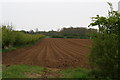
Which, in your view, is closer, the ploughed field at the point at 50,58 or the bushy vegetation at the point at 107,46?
the bushy vegetation at the point at 107,46

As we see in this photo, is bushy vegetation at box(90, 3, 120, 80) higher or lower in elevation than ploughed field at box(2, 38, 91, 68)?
higher

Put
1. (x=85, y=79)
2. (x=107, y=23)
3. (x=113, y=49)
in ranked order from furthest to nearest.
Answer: (x=85, y=79)
(x=107, y=23)
(x=113, y=49)

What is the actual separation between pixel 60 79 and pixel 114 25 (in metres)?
2.93

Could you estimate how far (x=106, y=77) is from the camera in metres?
4.43

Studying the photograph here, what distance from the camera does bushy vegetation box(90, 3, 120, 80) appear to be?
416 centimetres

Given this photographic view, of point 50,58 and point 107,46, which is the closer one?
point 107,46

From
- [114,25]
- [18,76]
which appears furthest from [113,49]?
[18,76]

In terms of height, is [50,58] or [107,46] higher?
[107,46]

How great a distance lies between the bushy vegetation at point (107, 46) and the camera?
13.6ft

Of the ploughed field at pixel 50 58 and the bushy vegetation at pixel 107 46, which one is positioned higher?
the bushy vegetation at pixel 107 46

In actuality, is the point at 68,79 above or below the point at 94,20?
below

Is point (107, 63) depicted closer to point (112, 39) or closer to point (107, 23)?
point (112, 39)

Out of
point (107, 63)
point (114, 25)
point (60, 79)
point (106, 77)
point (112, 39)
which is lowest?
point (60, 79)

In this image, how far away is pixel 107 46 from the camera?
4.30 metres
